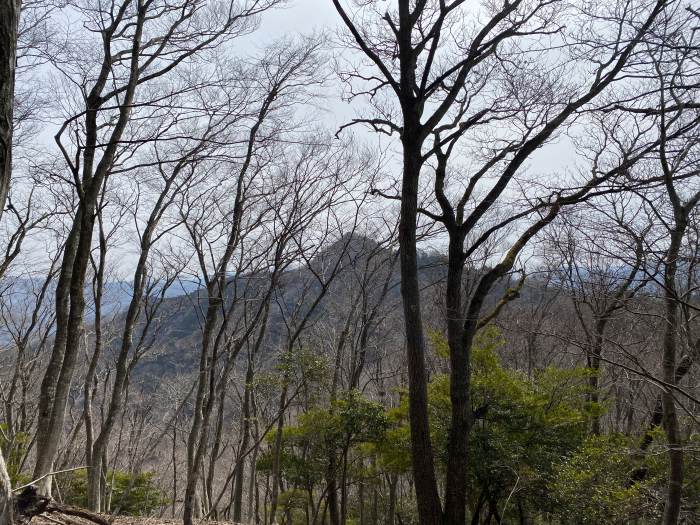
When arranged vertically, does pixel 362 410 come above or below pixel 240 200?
below

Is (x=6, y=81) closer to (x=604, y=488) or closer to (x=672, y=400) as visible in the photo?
(x=672, y=400)

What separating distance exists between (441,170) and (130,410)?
18482 mm

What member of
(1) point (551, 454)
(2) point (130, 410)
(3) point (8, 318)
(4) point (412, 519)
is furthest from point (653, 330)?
(2) point (130, 410)

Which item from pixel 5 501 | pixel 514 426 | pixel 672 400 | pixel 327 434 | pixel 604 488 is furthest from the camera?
pixel 327 434

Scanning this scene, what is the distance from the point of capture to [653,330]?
4.83m

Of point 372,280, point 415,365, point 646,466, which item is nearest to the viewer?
point 415,365

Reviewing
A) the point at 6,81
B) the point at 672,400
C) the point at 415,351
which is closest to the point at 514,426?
the point at 415,351

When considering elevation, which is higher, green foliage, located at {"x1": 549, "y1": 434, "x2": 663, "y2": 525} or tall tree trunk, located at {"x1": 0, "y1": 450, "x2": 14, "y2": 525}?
tall tree trunk, located at {"x1": 0, "y1": 450, "x2": 14, "y2": 525}

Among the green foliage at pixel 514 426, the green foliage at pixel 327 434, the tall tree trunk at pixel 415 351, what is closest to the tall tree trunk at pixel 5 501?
the tall tree trunk at pixel 415 351

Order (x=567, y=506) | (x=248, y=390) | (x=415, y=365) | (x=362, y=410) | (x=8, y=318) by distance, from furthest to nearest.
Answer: (x=8, y=318)
(x=248, y=390)
(x=362, y=410)
(x=567, y=506)
(x=415, y=365)

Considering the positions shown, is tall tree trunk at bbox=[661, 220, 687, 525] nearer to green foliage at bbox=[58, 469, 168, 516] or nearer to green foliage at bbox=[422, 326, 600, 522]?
green foliage at bbox=[422, 326, 600, 522]

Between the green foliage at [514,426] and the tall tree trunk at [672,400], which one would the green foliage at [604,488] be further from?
the green foliage at [514,426]

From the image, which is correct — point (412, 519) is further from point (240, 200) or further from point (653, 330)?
point (653, 330)

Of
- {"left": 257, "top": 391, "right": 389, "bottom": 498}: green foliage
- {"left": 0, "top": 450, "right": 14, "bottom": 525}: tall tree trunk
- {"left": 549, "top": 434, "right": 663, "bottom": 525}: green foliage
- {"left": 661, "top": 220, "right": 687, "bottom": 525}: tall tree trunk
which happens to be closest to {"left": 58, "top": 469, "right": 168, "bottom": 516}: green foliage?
{"left": 257, "top": 391, "right": 389, "bottom": 498}: green foliage
